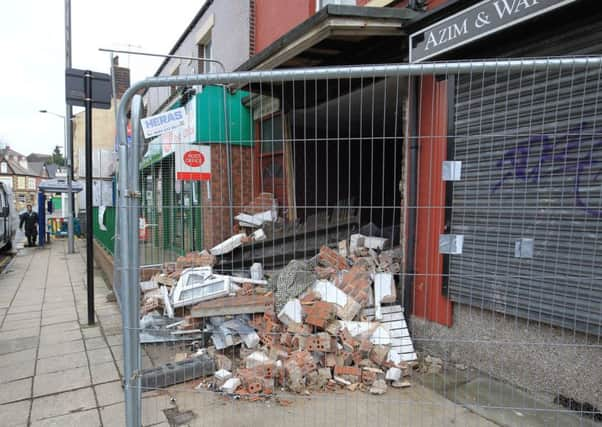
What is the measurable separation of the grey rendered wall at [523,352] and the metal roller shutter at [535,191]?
139 millimetres

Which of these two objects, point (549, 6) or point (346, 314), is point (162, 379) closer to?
point (346, 314)

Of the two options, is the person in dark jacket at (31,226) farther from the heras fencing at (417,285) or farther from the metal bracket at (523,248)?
the metal bracket at (523,248)

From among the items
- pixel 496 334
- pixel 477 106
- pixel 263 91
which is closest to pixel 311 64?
pixel 263 91

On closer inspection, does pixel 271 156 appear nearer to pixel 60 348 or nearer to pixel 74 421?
pixel 60 348

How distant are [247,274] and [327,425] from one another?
2527mm

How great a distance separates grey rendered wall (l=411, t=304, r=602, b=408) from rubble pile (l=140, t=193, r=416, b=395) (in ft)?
1.56

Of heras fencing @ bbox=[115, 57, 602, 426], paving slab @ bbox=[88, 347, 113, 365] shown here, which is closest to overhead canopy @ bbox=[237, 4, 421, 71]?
heras fencing @ bbox=[115, 57, 602, 426]

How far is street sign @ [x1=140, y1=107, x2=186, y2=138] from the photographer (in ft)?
8.13

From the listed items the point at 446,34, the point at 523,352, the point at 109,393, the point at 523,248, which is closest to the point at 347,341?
the point at 523,352

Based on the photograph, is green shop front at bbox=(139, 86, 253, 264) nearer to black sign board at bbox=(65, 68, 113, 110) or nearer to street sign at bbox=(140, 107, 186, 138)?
street sign at bbox=(140, 107, 186, 138)

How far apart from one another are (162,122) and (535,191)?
10.1 ft

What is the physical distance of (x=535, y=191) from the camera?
3150 mm

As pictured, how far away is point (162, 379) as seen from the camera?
329cm

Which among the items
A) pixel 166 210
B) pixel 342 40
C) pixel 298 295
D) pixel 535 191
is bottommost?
pixel 298 295
